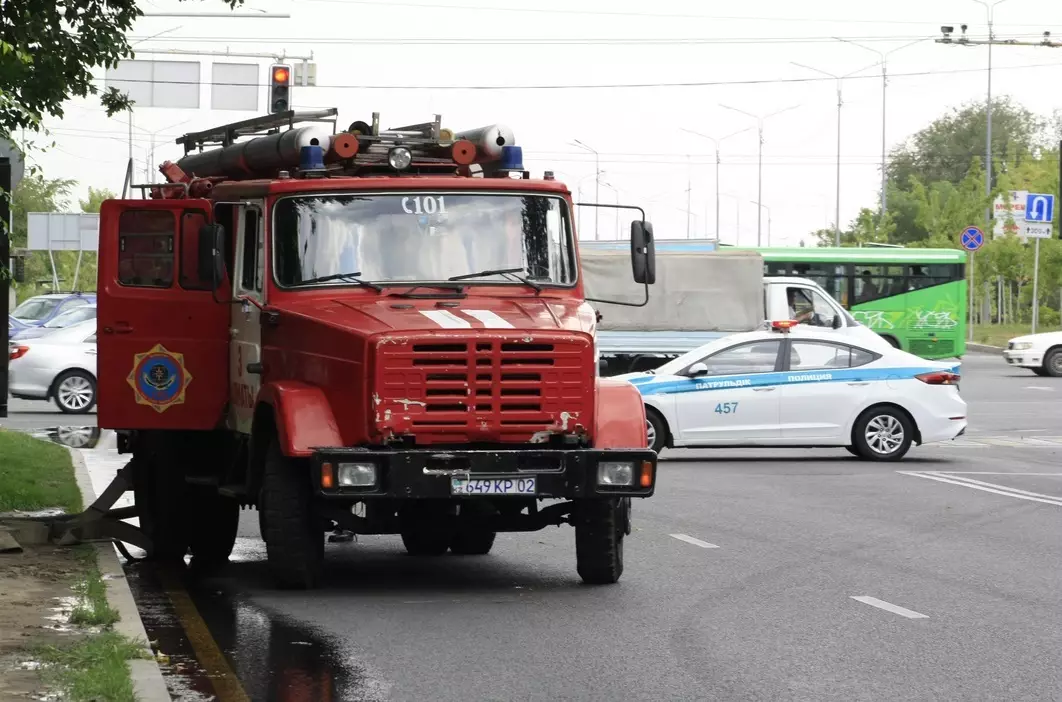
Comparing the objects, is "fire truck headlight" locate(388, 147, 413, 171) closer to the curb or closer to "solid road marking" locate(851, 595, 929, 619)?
the curb

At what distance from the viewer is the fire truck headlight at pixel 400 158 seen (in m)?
12.0

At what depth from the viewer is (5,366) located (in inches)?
584

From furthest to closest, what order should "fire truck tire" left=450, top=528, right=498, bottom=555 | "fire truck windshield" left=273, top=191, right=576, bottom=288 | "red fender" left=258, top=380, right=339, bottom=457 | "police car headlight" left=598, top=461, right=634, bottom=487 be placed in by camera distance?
"fire truck tire" left=450, top=528, right=498, bottom=555 < "fire truck windshield" left=273, top=191, right=576, bottom=288 < "police car headlight" left=598, top=461, right=634, bottom=487 < "red fender" left=258, top=380, right=339, bottom=457

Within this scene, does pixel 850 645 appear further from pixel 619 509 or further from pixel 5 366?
pixel 5 366

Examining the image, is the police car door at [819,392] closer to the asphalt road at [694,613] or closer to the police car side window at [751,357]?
the police car side window at [751,357]

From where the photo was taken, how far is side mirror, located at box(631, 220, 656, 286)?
1225 cm

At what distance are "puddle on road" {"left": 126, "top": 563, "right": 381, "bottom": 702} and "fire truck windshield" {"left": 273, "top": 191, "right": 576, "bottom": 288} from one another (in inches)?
85.8

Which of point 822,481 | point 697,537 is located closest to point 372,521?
point 697,537

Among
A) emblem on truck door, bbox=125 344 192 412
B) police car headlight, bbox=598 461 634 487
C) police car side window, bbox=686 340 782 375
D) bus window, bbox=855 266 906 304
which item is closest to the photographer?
police car headlight, bbox=598 461 634 487

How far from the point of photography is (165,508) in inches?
507

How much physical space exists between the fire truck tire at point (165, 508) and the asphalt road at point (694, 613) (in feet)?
1.81


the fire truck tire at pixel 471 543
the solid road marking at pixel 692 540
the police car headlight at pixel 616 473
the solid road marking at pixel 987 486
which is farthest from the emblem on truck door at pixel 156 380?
the solid road marking at pixel 987 486

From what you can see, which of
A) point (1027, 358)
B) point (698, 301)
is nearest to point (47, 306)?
point (698, 301)

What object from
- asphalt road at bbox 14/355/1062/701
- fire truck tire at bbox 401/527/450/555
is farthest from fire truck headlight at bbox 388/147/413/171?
fire truck tire at bbox 401/527/450/555
